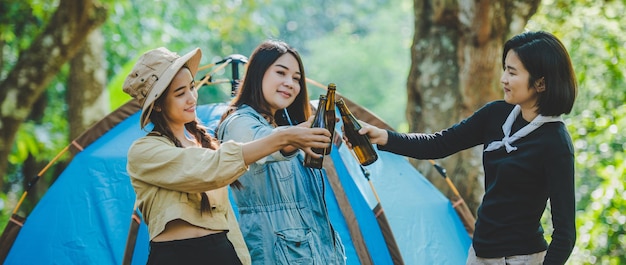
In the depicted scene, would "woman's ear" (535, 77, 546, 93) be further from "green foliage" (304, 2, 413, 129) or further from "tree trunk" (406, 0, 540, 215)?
"green foliage" (304, 2, 413, 129)

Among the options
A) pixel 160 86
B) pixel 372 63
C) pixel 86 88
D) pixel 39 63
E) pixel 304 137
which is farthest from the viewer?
pixel 372 63

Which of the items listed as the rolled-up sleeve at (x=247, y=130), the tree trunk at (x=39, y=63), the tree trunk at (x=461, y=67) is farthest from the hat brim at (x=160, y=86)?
the tree trunk at (x=39, y=63)

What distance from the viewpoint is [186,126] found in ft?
8.39

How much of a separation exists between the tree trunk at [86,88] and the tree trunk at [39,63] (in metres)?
2.22

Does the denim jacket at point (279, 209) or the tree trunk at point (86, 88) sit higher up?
the tree trunk at point (86, 88)

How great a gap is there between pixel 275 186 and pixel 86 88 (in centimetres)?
592

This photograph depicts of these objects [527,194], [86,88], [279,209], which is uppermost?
[86,88]

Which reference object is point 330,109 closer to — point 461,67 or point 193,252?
point 193,252

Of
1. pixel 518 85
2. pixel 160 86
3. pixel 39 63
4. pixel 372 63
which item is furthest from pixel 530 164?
pixel 372 63

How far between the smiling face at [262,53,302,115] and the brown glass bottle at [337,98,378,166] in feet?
0.66

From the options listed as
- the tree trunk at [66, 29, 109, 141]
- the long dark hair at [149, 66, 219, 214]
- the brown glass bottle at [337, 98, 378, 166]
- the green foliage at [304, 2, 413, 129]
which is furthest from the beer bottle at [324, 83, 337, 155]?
the green foliage at [304, 2, 413, 129]

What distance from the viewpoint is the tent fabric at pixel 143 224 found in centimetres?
367

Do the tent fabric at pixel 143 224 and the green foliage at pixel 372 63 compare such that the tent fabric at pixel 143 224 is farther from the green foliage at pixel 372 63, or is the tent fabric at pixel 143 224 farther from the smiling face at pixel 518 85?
the green foliage at pixel 372 63

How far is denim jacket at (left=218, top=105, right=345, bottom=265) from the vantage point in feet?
7.93
